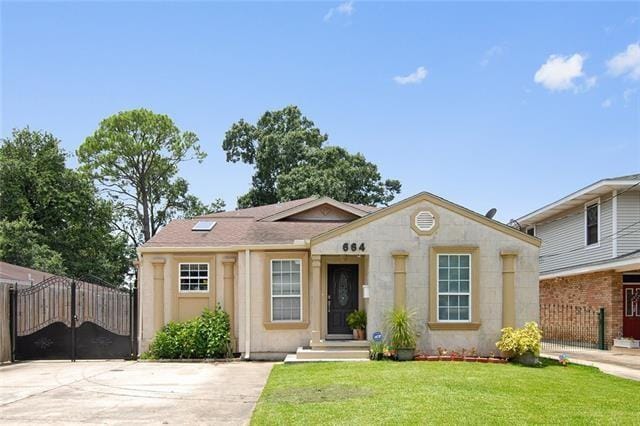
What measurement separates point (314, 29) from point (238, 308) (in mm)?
7568

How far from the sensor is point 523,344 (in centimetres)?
1405

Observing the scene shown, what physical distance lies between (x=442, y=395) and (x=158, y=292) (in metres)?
9.36

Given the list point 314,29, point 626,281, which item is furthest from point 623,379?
point 314,29

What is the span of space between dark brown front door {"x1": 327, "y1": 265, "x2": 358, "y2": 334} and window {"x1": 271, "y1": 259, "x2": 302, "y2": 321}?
3.14 feet

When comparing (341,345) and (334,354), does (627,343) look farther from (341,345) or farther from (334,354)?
(334,354)

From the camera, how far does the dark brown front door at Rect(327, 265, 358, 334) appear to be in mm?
16375

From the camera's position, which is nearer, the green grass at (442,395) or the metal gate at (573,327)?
the green grass at (442,395)

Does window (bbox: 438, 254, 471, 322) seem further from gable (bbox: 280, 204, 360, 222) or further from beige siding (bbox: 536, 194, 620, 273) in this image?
beige siding (bbox: 536, 194, 620, 273)

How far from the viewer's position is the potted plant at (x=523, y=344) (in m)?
14.1

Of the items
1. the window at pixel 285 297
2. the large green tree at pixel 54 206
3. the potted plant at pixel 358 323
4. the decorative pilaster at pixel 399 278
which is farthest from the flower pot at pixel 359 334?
the large green tree at pixel 54 206

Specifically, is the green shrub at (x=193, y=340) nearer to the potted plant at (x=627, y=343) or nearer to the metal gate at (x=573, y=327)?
the metal gate at (x=573, y=327)

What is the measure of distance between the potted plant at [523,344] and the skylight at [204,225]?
29.4 ft

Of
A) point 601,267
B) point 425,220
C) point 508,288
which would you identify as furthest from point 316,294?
point 601,267

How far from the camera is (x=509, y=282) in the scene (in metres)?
14.9
